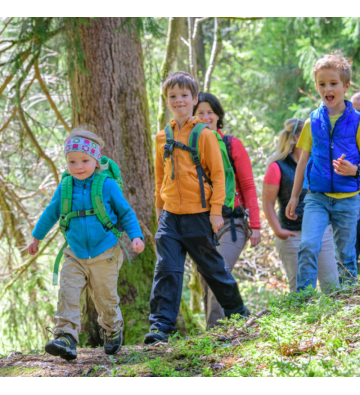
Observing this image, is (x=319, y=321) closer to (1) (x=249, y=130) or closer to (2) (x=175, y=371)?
(2) (x=175, y=371)

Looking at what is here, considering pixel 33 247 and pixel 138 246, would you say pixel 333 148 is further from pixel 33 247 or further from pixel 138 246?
pixel 33 247

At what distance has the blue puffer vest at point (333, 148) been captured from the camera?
3771 millimetres

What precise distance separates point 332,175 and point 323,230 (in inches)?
19.4

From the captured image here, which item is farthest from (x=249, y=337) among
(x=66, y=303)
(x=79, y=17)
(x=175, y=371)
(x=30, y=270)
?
(x=30, y=270)

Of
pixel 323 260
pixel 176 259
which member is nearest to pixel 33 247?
pixel 176 259

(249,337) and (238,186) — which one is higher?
(238,186)

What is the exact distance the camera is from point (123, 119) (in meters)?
5.02

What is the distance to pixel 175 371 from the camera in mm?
2762

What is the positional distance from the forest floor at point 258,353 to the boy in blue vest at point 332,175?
379 mm

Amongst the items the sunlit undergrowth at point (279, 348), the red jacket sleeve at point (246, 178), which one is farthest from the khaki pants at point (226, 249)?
the sunlit undergrowth at point (279, 348)

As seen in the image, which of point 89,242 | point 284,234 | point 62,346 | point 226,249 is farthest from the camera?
point 284,234

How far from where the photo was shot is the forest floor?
2.54 m

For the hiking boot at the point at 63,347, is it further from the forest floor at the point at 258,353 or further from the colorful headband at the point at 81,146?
the colorful headband at the point at 81,146

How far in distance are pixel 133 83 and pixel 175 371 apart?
3.42 m
